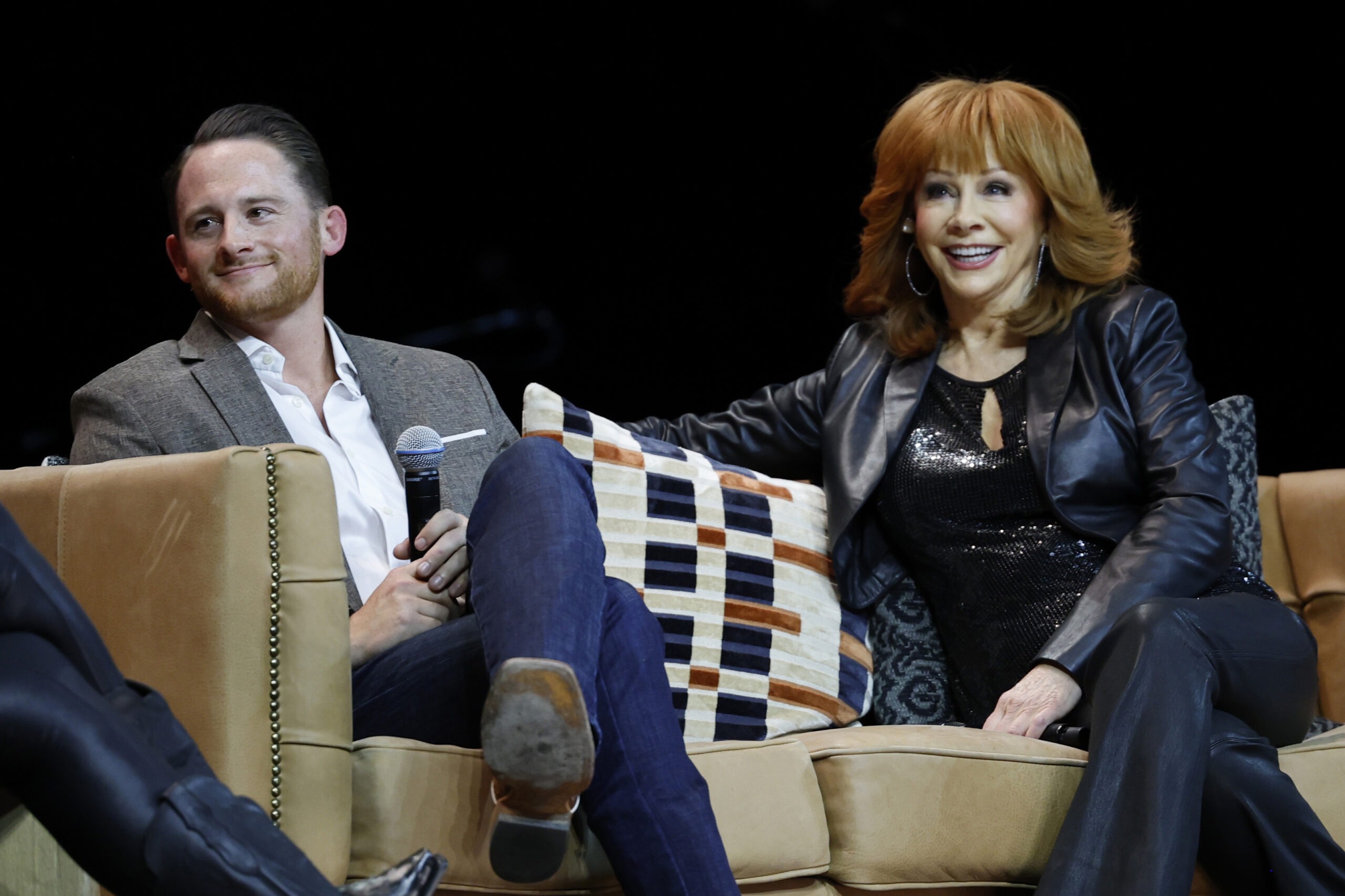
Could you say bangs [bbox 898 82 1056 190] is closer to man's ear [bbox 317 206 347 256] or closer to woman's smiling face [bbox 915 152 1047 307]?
woman's smiling face [bbox 915 152 1047 307]

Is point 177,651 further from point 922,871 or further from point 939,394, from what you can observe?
point 939,394

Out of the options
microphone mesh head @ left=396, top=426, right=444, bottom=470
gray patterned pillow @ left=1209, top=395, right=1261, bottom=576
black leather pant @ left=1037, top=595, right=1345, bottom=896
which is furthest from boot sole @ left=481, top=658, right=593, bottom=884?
gray patterned pillow @ left=1209, top=395, right=1261, bottom=576

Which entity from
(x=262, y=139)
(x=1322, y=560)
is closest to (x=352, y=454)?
(x=262, y=139)

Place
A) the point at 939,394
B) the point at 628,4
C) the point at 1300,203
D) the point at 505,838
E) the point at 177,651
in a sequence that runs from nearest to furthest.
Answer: the point at 505,838
the point at 177,651
the point at 939,394
the point at 1300,203
the point at 628,4

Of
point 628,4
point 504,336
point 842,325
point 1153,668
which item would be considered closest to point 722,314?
point 842,325

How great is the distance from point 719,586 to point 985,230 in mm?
736

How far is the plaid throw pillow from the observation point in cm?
198

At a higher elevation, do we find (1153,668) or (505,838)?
(1153,668)

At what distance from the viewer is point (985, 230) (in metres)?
2.16

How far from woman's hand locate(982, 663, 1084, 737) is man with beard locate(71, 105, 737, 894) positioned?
0.57 m

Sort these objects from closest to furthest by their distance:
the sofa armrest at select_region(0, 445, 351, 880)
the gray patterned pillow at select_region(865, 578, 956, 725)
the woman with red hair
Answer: the sofa armrest at select_region(0, 445, 351, 880), the woman with red hair, the gray patterned pillow at select_region(865, 578, 956, 725)

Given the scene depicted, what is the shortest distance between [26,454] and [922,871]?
2.40 m

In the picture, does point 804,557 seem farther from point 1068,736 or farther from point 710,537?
point 1068,736

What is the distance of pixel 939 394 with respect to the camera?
7.17ft
